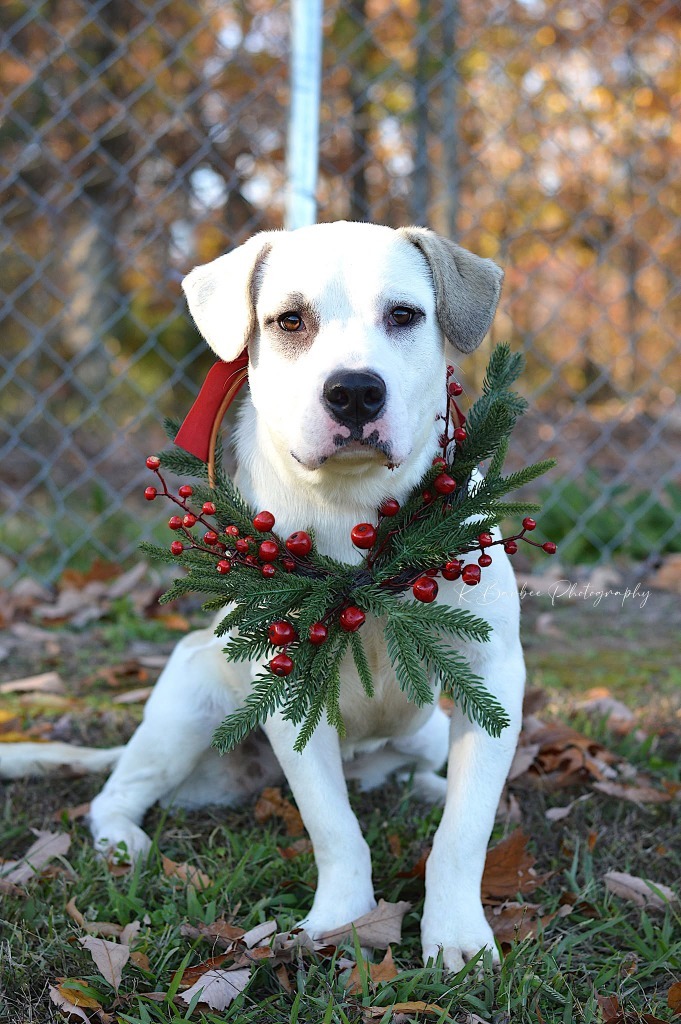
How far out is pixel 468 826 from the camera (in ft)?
6.13

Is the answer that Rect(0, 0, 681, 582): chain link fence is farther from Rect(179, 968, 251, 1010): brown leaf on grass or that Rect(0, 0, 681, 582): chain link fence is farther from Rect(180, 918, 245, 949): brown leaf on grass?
Rect(179, 968, 251, 1010): brown leaf on grass

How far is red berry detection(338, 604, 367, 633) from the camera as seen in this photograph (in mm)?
1762

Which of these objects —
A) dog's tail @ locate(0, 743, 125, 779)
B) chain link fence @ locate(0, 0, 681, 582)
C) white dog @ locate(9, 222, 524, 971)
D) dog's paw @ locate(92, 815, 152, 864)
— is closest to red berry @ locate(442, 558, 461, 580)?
white dog @ locate(9, 222, 524, 971)

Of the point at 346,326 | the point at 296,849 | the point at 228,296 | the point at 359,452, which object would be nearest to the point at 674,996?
the point at 296,849

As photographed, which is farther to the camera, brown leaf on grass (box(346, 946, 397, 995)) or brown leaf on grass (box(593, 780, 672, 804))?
brown leaf on grass (box(593, 780, 672, 804))

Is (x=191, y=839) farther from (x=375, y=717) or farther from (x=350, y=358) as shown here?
(x=350, y=358)

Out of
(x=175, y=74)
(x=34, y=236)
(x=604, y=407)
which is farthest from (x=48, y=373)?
(x=604, y=407)

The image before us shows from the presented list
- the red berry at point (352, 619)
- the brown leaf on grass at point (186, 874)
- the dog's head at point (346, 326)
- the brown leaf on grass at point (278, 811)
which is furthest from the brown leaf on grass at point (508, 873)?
the dog's head at point (346, 326)

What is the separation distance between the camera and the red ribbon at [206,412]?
2.02m

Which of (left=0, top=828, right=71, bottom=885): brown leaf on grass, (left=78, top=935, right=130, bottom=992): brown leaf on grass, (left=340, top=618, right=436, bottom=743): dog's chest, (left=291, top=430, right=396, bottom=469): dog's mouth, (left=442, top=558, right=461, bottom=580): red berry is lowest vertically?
(left=0, top=828, right=71, bottom=885): brown leaf on grass

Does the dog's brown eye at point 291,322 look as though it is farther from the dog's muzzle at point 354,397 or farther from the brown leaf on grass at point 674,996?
the brown leaf on grass at point 674,996

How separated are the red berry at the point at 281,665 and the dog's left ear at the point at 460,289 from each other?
0.69 m

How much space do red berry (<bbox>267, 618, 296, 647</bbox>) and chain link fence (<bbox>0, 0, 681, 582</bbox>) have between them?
3.04 m

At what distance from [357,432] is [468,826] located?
784mm
